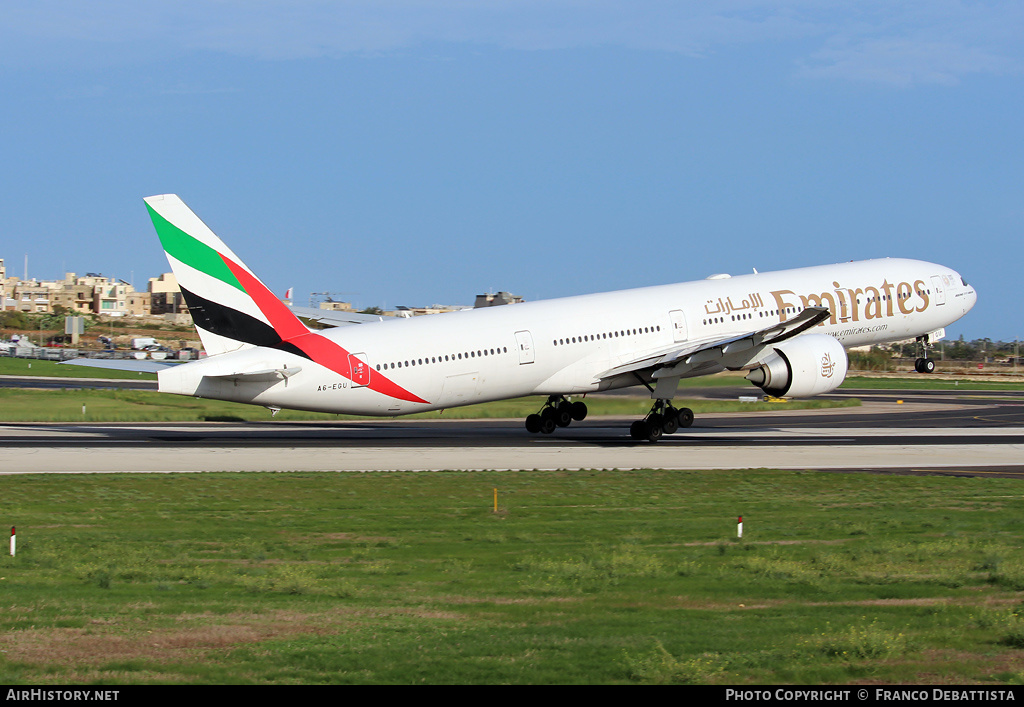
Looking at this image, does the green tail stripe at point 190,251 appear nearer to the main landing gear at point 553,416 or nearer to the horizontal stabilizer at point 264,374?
the horizontal stabilizer at point 264,374

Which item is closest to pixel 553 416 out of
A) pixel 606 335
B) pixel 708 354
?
pixel 606 335

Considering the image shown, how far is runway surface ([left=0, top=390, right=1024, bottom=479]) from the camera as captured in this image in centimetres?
3397

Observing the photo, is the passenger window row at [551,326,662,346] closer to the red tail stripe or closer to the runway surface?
the runway surface

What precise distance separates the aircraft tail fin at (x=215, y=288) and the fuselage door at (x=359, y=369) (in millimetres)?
2057

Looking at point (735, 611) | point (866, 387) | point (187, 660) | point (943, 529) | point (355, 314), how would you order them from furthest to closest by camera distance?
point (866, 387), point (355, 314), point (943, 529), point (735, 611), point (187, 660)

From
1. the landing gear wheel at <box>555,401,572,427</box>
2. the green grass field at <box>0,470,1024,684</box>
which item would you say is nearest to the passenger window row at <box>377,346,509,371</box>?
the landing gear wheel at <box>555,401,572,427</box>

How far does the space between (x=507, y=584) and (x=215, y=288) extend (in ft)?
68.2

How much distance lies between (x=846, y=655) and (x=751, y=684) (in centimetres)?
161

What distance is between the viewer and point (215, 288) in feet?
112

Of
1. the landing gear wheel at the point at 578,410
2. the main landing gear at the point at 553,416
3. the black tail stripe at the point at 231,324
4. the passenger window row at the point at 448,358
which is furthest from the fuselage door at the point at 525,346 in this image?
the black tail stripe at the point at 231,324

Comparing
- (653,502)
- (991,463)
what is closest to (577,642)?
(653,502)

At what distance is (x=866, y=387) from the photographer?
8775 cm

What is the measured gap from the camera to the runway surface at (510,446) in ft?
111

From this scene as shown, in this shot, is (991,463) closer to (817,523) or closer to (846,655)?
(817,523)
